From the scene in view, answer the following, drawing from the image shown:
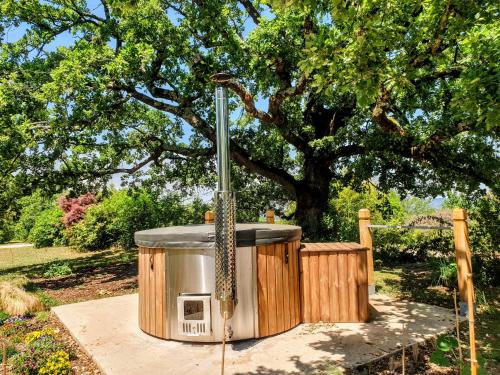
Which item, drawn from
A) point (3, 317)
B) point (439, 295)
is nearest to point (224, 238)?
point (3, 317)

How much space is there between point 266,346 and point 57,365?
94.3 inches

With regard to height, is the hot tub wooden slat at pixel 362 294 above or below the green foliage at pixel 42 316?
above

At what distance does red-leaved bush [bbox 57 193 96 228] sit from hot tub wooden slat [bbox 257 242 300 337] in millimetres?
16032

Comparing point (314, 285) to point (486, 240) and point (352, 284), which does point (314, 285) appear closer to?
point (352, 284)

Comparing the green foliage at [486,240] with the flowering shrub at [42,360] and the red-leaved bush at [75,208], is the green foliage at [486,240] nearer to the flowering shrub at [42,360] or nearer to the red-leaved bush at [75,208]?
the flowering shrub at [42,360]

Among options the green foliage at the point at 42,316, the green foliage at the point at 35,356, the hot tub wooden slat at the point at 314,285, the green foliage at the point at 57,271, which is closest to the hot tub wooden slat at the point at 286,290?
the hot tub wooden slat at the point at 314,285

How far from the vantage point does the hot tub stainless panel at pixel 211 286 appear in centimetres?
469

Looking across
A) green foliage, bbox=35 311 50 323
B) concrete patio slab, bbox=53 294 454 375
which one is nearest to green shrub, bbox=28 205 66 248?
green foliage, bbox=35 311 50 323

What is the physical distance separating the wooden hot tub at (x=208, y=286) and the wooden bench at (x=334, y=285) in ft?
1.60

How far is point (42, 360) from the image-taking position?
4.12m

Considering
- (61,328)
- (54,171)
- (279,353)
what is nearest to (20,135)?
(54,171)

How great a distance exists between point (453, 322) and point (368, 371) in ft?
7.17

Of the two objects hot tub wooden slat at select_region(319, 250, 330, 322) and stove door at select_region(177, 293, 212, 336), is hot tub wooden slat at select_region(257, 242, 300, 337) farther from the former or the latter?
stove door at select_region(177, 293, 212, 336)

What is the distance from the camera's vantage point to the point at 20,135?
9117 mm
